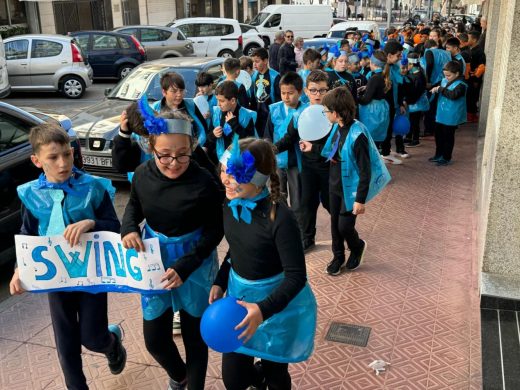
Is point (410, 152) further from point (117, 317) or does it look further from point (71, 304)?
point (71, 304)

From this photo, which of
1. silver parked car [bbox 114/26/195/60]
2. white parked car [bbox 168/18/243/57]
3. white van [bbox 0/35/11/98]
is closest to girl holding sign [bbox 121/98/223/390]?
white van [bbox 0/35/11/98]

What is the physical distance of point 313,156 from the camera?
512cm

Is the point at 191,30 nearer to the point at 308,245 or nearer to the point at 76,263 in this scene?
the point at 308,245

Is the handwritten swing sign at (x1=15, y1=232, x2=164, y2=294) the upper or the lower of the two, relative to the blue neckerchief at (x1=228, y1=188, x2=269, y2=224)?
lower

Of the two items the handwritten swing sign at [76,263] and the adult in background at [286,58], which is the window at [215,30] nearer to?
the adult in background at [286,58]

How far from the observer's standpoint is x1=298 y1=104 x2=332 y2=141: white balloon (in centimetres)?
495

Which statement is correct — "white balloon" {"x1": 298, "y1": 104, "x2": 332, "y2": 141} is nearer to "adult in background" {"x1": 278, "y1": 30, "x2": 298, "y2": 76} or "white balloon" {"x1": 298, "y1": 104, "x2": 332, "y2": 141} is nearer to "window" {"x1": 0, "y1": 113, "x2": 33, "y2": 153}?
"window" {"x1": 0, "y1": 113, "x2": 33, "y2": 153}

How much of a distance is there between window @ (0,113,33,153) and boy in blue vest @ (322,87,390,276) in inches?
116

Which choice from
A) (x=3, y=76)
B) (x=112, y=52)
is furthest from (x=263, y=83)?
(x=112, y=52)

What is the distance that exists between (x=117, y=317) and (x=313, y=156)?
2129mm

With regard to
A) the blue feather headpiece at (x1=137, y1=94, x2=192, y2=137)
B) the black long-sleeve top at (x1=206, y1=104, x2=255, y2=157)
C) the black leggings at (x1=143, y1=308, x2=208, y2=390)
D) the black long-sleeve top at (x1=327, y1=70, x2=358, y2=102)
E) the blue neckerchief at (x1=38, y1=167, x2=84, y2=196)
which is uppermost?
the blue feather headpiece at (x1=137, y1=94, x2=192, y2=137)

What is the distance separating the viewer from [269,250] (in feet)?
8.70

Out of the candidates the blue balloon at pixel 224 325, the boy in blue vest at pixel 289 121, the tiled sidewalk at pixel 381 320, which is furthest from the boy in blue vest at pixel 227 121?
the blue balloon at pixel 224 325

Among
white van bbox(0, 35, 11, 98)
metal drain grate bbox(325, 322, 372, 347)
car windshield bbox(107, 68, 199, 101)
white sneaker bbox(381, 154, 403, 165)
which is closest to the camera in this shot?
metal drain grate bbox(325, 322, 372, 347)
